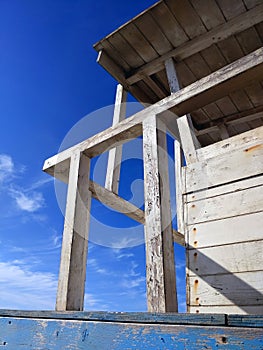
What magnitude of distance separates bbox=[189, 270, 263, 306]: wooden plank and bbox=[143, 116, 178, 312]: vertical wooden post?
0.40 m

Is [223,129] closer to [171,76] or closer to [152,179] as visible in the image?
[171,76]

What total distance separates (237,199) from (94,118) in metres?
1.59

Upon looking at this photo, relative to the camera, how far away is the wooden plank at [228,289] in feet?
5.10

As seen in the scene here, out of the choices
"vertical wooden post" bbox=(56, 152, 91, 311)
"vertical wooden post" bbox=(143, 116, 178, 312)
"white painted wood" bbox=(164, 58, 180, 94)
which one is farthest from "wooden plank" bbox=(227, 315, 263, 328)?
"white painted wood" bbox=(164, 58, 180, 94)

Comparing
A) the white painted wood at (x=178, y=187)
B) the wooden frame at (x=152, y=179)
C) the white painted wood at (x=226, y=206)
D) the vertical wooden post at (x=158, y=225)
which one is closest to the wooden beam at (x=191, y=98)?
the wooden frame at (x=152, y=179)

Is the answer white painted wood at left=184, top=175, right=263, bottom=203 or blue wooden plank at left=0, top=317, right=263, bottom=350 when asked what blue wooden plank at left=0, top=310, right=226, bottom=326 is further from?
white painted wood at left=184, top=175, right=263, bottom=203

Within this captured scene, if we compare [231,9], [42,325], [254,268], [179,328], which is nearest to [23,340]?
[42,325]

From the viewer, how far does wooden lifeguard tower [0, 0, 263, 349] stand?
1.34 metres

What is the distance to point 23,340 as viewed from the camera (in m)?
1.37

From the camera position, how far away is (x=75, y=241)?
202 centimetres

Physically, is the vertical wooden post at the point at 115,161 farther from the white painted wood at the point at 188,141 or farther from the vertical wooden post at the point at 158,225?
the vertical wooden post at the point at 158,225

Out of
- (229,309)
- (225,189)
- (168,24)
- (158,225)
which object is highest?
(168,24)

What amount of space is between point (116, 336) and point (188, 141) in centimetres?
158

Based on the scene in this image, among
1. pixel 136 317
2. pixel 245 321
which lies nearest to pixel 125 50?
pixel 136 317
